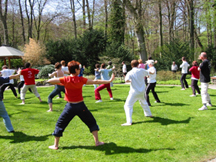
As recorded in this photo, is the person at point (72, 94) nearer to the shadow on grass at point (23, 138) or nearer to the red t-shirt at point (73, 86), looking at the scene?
the red t-shirt at point (73, 86)

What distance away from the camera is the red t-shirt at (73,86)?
379 cm

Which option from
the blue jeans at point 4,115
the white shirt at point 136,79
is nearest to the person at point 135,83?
the white shirt at point 136,79

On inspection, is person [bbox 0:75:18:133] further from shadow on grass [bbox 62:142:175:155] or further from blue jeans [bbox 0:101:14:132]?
shadow on grass [bbox 62:142:175:155]

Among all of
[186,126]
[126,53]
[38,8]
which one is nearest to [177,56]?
[126,53]

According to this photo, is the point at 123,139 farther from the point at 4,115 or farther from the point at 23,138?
the point at 4,115

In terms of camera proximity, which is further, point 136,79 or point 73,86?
point 136,79

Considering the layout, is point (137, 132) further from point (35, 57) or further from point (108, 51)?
point (35, 57)

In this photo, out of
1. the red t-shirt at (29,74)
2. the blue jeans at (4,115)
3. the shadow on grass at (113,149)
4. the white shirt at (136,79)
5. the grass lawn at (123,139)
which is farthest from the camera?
the red t-shirt at (29,74)

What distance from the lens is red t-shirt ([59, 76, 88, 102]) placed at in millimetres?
3791

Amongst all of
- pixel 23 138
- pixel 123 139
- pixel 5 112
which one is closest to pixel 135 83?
pixel 123 139

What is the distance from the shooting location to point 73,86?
380 cm

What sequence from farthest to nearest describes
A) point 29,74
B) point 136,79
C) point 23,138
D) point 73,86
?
point 29,74 < point 136,79 < point 23,138 < point 73,86

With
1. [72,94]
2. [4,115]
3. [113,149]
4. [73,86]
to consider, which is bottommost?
[113,149]

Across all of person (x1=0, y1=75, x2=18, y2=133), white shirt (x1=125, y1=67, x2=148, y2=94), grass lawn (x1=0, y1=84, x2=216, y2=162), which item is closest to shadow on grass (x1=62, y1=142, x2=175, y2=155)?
grass lawn (x1=0, y1=84, x2=216, y2=162)
